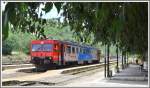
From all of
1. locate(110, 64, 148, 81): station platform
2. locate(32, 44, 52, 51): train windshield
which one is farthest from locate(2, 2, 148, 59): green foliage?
locate(32, 44, 52, 51): train windshield

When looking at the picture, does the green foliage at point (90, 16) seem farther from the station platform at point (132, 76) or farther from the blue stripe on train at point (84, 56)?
the blue stripe on train at point (84, 56)

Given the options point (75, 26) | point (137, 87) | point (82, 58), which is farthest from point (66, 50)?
point (75, 26)

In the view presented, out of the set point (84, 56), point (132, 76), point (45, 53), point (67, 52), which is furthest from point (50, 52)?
point (132, 76)

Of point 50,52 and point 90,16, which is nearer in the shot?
point 90,16

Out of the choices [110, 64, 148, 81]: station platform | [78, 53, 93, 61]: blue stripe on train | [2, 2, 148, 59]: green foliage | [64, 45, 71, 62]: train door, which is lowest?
[110, 64, 148, 81]: station platform

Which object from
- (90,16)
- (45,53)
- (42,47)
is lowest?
(45,53)

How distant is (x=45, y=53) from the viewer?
34.1 meters

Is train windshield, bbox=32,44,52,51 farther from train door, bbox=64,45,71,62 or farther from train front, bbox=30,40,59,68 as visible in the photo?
train door, bbox=64,45,71,62

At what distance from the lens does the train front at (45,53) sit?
33.6 metres

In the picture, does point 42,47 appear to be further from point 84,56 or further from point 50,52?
point 84,56

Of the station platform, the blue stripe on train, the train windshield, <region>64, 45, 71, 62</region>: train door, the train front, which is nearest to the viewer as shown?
the station platform

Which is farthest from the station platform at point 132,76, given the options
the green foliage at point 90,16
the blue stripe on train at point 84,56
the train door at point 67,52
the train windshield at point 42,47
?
the green foliage at point 90,16

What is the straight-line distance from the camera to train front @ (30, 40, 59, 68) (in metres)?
33.6

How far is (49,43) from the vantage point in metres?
34.2
